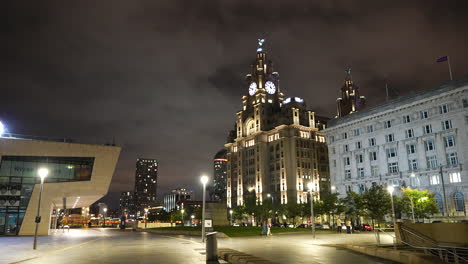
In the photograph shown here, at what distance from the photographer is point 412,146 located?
78.2 metres

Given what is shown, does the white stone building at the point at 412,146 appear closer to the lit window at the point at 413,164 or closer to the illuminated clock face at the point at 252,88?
the lit window at the point at 413,164

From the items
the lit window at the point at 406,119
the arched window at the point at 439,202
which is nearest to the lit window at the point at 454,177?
the arched window at the point at 439,202

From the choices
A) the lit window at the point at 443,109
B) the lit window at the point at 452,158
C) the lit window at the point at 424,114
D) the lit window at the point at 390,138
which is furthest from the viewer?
A: the lit window at the point at 390,138

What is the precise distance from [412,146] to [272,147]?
245 feet

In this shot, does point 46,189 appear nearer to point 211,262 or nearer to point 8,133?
point 8,133

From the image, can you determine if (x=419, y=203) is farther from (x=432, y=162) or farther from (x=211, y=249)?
(x=211, y=249)

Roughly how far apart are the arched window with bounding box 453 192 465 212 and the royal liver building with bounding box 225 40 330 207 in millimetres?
68660

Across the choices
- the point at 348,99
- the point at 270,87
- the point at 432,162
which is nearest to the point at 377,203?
the point at 432,162

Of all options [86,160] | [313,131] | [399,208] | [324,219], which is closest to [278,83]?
[313,131]

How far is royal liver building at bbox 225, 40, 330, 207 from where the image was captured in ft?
456

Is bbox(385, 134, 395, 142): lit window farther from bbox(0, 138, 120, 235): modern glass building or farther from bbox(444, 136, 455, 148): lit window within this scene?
bbox(0, 138, 120, 235): modern glass building

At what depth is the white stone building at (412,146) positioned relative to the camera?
6862cm

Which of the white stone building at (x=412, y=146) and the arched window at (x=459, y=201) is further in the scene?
the white stone building at (x=412, y=146)

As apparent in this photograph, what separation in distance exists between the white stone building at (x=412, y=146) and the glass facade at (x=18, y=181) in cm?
6229
